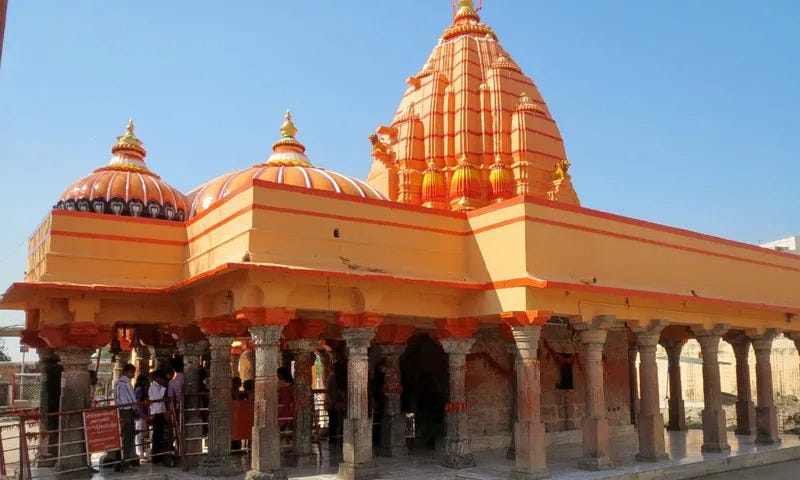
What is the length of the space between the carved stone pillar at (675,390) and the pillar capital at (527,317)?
8.85m

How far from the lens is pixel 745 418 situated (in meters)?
16.2

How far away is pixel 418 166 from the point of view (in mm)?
15773

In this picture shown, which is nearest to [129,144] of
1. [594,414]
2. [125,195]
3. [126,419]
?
[125,195]

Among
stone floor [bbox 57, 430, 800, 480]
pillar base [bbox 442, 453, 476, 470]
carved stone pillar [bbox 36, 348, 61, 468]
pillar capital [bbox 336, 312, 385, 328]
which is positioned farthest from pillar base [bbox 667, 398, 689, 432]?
carved stone pillar [bbox 36, 348, 61, 468]

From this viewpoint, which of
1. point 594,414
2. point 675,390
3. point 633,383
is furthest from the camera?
point 675,390

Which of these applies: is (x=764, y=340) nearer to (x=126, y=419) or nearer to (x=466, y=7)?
(x=466, y=7)

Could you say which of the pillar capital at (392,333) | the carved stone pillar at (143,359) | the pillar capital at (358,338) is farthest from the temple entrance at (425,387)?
the carved stone pillar at (143,359)

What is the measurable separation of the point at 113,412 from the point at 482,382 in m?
6.75

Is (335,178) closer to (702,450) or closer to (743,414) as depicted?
(702,450)

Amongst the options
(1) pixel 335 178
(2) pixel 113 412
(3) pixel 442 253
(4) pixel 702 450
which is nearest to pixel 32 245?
(2) pixel 113 412

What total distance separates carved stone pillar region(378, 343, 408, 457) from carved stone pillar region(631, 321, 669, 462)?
13.8 feet

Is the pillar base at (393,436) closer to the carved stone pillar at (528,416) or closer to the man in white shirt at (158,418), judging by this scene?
the carved stone pillar at (528,416)

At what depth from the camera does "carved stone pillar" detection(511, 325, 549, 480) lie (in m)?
10.5

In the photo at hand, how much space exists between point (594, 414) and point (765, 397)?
6.18m
